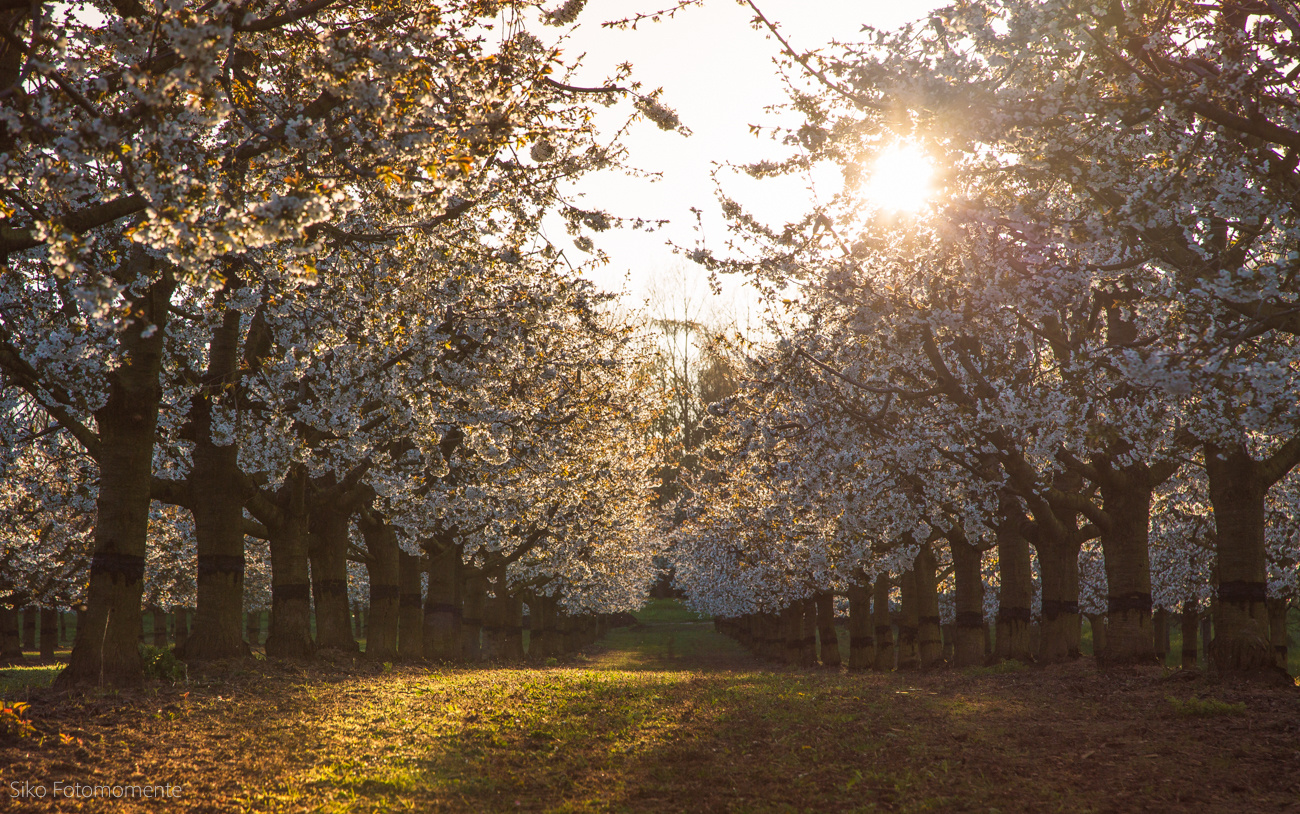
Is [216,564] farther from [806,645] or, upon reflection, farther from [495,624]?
[806,645]

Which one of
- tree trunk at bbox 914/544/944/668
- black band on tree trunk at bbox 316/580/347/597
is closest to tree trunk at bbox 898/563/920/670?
tree trunk at bbox 914/544/944/668

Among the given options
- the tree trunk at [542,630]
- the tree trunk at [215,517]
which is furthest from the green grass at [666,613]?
the tree trunk at [215,517]

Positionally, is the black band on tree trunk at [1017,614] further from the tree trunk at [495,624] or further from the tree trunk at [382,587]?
the tree trunk at [495,624]

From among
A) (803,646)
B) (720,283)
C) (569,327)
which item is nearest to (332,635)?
(569,327)

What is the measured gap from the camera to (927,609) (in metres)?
26.4

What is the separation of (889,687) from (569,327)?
1038 centimetres

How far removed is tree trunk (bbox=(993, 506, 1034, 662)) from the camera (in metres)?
21.6

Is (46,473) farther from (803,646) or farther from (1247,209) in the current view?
(803,646)

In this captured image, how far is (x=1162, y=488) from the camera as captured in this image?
62.1 feet

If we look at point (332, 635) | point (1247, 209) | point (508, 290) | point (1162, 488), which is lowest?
point (332, 635)

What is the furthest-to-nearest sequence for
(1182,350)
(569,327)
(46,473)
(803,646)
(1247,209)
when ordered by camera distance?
(803,646) < (569,327) < (46,473) < (1182,350) < (1247,209)

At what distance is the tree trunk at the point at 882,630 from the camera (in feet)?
97.6

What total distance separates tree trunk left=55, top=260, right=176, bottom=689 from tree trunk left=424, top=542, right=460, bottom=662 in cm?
1364

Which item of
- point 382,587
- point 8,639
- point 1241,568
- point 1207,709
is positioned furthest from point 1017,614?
point 8,639
